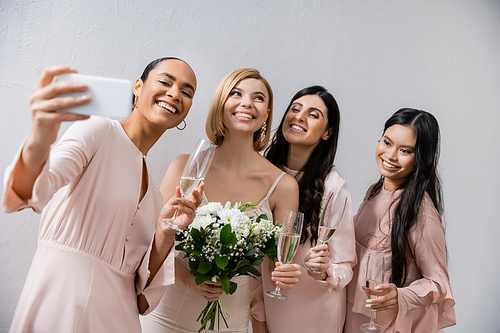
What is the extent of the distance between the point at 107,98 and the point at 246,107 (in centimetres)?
151

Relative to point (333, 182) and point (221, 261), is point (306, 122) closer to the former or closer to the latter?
point (333, 182)

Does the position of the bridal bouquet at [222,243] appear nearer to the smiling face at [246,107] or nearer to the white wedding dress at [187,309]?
the white wedding dress at [187,309]

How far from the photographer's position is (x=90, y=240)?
5.23 ft

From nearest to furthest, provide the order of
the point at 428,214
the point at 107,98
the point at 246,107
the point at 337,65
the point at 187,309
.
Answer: the point at 107,98 → the point at 187,309 → the point at 246,107 → the point at 428,214 → the point at 337,65

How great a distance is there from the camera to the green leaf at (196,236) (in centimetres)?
197

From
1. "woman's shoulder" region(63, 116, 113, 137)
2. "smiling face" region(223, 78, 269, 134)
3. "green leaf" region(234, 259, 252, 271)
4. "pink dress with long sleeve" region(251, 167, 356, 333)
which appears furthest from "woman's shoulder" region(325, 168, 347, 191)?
"woman's shoulder" region(63, 116, 113, 137)

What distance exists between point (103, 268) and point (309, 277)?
150cm

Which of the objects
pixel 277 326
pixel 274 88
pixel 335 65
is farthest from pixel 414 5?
pixel 277 326

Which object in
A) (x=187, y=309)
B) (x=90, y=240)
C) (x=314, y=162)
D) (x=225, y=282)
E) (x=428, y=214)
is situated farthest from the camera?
(x=314, y=162)

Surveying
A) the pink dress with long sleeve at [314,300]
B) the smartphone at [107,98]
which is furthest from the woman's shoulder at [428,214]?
the smartphone at [107,98]

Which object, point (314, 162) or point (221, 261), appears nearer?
point (221, 261)

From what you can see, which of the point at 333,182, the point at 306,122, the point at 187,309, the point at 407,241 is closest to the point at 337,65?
the point at 306,122

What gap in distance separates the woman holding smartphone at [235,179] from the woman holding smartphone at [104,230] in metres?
0.48

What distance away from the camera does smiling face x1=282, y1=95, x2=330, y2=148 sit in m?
2.75
